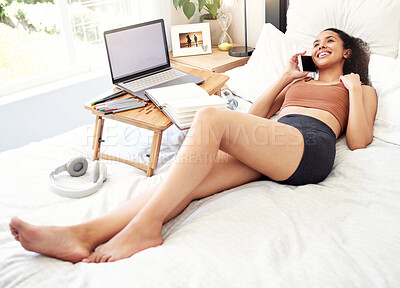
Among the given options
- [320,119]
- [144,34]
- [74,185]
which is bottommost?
[74,185]

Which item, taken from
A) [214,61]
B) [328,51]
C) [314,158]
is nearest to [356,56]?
[328,51]

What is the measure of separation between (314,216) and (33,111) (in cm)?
187

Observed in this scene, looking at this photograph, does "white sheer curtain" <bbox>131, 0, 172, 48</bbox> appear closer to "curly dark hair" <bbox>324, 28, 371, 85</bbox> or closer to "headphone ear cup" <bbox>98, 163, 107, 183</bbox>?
"curly dark hair" <bbox>324, 28, 371, 85</bbox>

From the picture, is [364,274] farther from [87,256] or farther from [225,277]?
[87,256]

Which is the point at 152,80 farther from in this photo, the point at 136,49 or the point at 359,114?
the point at 359,114

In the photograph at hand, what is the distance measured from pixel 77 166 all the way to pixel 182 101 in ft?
1.63

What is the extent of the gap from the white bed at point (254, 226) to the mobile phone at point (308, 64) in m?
0.30

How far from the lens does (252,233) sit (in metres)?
1.19

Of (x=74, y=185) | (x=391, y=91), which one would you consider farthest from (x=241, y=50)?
(x=74, y=185)

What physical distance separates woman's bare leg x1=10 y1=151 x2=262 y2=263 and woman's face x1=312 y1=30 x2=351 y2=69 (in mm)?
671

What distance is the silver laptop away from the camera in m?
1.96

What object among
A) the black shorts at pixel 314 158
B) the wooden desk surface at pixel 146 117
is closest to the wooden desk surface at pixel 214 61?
the wooden desk surface at pixel 146 117

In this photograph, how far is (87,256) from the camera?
1183mm

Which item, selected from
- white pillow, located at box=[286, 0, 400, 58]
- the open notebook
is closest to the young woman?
white pillow, located at box=[286, 0, 400, 58]
